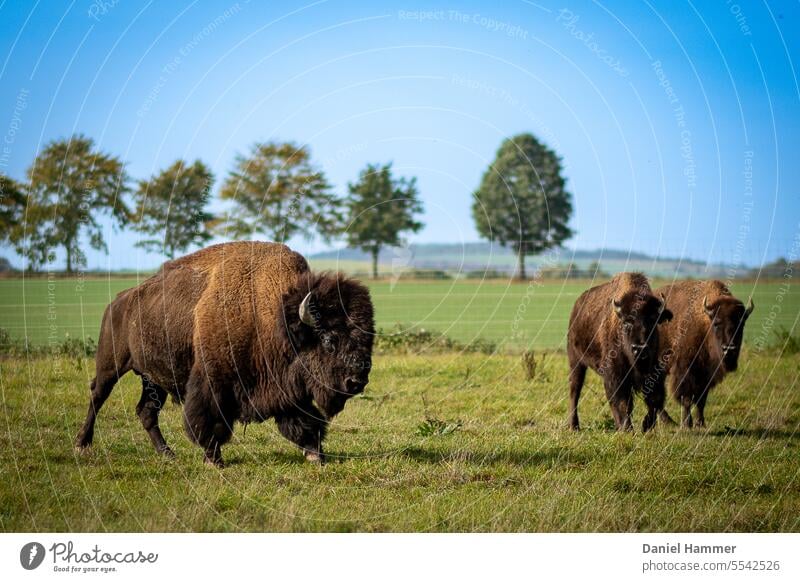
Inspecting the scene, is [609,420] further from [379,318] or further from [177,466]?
[379,318]

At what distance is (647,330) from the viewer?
38.6 ft

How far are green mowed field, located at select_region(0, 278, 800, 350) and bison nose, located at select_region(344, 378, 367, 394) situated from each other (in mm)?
4708

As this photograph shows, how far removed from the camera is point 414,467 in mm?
8812

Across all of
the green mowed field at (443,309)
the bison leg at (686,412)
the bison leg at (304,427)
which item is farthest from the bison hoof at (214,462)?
the bison leg at (686,412)

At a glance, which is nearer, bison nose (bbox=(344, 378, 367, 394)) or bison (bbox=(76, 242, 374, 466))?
bison nose (bbox=(344, 378, 367, 394))

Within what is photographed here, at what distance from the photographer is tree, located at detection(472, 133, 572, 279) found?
19.6 m

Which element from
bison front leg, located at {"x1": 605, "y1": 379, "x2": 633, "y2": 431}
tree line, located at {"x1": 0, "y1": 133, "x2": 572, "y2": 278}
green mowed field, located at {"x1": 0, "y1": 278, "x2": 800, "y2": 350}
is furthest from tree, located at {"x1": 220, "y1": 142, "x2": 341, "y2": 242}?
bison front leg, located at {"x1": 605, "y1": 379, "x2": 633, "y2": 431}

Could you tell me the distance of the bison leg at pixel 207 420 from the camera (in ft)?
29.6

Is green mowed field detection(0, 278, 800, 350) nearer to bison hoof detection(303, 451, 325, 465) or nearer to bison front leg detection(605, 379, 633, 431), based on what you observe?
bison front leg detection(605, 379, 633, 431)

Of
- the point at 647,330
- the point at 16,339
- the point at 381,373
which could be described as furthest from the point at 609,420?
the point at 16,339

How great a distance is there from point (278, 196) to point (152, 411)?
5.30m

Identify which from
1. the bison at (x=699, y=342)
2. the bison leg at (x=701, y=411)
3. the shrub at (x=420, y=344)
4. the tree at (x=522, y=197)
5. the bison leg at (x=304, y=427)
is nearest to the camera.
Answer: the bison leg at (x=304, y=427)

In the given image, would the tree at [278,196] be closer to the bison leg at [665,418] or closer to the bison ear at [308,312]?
the bison ear at [308,312]

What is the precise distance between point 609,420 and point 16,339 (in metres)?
11.0
